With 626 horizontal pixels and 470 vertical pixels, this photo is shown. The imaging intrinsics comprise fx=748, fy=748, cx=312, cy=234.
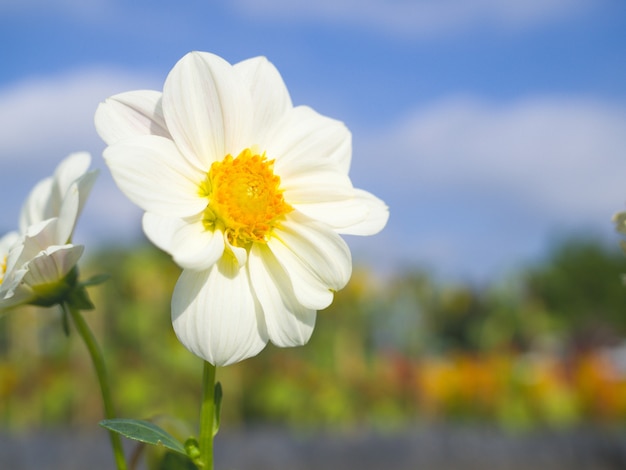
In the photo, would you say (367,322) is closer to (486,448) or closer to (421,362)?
(421,362)

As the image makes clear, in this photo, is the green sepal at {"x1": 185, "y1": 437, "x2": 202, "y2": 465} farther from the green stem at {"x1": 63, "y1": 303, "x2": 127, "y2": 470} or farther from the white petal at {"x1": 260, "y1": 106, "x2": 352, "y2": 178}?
the white petal at {"x1": 260, "y1": 106, "x2": 352, "y2": 178}

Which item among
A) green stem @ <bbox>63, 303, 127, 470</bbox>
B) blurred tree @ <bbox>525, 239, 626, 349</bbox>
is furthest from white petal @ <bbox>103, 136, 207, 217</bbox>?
blurred tree @ <bbox>525, 239, 626, 349</bbox>

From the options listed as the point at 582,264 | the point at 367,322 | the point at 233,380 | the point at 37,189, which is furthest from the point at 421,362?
the point at 582,264

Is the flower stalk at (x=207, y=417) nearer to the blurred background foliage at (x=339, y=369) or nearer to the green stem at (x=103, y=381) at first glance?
the green stem at (x=103, y=381)

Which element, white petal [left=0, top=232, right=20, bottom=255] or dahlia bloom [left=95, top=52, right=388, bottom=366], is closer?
dahlia bloom [left=95, top=52, right=388, bottom=366]

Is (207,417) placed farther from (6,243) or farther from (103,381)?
(6,243)

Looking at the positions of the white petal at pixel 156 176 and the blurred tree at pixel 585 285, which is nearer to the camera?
the white petal at pixel 156 176

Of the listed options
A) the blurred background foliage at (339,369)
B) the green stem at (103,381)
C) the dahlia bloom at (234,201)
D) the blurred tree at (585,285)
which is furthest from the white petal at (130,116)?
the blurred tree at (585,285)
